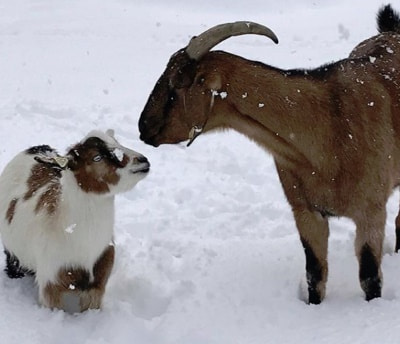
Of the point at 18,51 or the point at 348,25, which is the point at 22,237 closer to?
the point at 18,51

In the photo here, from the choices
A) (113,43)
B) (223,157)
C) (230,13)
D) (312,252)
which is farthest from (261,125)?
(230,13)

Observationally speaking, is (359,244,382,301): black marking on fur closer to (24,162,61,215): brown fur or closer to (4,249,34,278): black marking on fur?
(24,162,61,215): brown fur

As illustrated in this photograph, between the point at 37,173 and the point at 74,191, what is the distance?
766mm

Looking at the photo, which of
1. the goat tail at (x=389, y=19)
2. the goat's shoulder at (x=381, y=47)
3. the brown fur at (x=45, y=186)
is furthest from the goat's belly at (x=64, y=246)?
the goat tail at (x=389, y=19)

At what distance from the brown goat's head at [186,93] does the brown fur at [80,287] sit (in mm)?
932

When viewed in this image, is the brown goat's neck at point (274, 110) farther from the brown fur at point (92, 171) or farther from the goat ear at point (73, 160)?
the goat ear at point (73, 160)

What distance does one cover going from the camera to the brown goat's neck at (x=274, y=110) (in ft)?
12.2

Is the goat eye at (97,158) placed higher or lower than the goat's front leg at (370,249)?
higher

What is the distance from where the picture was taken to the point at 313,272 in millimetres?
4340

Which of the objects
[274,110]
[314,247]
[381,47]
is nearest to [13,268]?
[314,247]

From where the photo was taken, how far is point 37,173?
188 inches

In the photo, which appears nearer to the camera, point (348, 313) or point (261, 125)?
point (261, 125)

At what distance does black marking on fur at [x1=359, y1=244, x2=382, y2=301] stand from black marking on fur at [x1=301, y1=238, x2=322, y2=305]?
11.0 inches

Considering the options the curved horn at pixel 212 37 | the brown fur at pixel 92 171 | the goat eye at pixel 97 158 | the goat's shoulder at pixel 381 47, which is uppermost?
the curved horn at pixel 212 37
